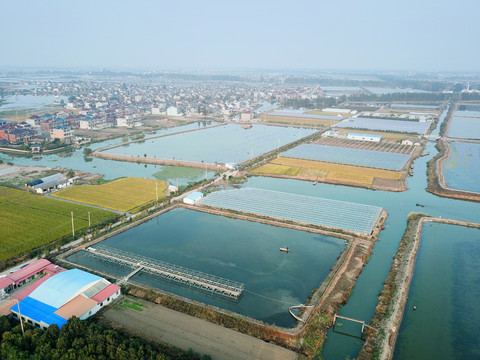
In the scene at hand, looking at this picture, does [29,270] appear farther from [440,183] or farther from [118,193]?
[440,183]

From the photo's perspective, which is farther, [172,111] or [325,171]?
[172,111]

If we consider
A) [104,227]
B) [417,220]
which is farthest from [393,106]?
[104,227]

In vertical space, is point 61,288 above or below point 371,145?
below

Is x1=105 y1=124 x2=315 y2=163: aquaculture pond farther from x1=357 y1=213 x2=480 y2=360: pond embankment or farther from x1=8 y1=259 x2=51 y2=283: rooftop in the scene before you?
x1=8 y1=259 x2=51 y2=283: rooftop

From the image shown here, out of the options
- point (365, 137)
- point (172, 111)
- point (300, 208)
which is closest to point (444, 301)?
point (300, 208)

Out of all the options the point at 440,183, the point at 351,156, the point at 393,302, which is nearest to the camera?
the point at 393,302

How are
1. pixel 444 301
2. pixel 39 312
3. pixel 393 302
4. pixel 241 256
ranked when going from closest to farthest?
pixel 39 312 → pixel 393 302 → pixel 444 301 → pixel 241 256

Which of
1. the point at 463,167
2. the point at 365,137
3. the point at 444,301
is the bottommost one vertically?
the point at 444,301
